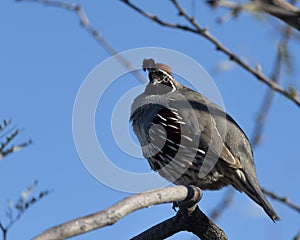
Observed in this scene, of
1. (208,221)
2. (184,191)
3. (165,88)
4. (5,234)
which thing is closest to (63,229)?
(5,234)

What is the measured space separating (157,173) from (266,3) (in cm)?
483

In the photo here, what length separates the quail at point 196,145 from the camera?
249 inches

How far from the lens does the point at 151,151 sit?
654 cm

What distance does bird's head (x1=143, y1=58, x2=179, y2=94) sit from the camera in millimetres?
7352

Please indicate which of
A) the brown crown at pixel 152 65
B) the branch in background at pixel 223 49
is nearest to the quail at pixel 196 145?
the brown crown at pixel 152 65

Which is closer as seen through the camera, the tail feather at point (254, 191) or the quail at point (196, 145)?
the tail feather at point (254, 191)

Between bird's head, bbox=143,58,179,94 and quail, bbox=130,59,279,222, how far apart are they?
445mm

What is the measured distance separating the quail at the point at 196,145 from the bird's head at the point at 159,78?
0.45 metres

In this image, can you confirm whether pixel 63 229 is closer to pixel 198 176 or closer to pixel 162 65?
pixel 198 176

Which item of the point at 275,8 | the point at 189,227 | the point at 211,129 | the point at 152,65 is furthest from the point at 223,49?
the point at 152,65

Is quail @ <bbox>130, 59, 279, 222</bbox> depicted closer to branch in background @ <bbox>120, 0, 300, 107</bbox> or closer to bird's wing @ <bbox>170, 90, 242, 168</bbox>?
bird's wing @ <bbox>170, 90, 242, 168</bbox>

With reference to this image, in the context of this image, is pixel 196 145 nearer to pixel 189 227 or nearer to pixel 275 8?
pixel 189 227

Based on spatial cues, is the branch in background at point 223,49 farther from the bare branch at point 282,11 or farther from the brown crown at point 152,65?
the brown crown at point 152,65

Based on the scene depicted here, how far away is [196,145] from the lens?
646 centimetres
